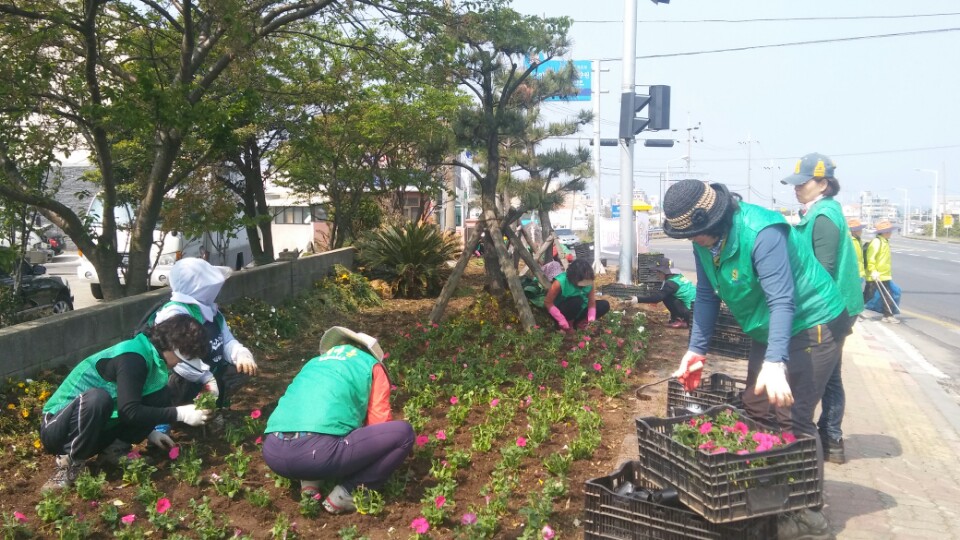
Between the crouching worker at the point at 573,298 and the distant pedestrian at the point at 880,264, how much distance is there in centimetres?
599

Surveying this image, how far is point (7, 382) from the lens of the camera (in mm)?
5367

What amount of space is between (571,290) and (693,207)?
18.0ft

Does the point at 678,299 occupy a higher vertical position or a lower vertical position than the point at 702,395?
lower

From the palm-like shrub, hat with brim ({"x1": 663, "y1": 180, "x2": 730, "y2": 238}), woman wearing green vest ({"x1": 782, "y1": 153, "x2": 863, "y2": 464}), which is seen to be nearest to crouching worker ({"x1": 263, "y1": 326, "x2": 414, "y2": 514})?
hat with brim ({"x1": 663, "y1": 180, "x2": 730, "y2": 238})

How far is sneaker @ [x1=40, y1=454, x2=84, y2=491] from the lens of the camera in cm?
426

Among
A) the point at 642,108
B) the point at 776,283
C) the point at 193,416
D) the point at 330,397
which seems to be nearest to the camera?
the point at 776,283

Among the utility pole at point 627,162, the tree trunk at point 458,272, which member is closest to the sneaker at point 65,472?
the tree trunk at point 458,272

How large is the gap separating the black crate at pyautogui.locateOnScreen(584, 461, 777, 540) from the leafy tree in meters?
5.33

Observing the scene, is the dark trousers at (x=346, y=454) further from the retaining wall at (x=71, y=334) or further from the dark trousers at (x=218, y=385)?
the retaining wall at (x=71, y=334)

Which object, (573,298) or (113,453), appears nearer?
(113,453)

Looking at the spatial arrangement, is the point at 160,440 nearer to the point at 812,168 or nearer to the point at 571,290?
the point at 812,168

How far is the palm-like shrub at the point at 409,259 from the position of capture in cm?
1277

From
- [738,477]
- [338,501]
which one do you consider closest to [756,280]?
[738,477]

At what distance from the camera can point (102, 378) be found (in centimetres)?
446
